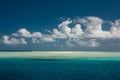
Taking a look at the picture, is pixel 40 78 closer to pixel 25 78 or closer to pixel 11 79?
pixel 25 78

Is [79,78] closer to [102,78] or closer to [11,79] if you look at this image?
[102,78]

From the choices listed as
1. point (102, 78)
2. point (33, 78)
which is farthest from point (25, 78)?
point (102, 78)

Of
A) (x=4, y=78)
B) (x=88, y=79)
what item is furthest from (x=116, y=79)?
(x=4, y=78)

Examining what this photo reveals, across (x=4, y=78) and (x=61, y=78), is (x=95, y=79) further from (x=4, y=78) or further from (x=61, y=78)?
A: (x=4, y=78)

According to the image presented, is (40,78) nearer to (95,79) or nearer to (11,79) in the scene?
(11,79)

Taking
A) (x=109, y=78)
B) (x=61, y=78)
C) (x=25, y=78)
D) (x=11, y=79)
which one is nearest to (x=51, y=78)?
(x=61, y=78)

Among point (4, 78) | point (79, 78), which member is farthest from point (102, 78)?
point (4, 78)
